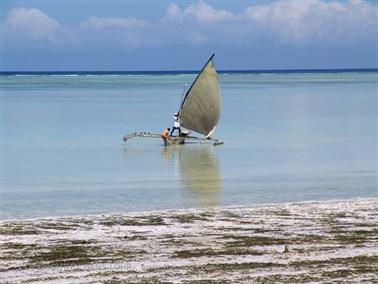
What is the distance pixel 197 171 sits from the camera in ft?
97.9

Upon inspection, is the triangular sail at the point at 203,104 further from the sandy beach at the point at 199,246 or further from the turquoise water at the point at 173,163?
the sandy beach at the point at 199,246

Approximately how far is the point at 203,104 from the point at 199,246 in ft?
91.3

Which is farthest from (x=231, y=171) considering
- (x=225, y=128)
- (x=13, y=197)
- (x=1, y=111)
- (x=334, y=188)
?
(x=1, y=111)

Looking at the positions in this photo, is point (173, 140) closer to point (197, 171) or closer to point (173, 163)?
point (173, 163)

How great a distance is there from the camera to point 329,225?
17.1 metres

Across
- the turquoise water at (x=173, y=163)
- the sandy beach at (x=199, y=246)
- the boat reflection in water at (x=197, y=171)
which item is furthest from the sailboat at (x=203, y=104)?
the sandy beach at (x=199, y=246)

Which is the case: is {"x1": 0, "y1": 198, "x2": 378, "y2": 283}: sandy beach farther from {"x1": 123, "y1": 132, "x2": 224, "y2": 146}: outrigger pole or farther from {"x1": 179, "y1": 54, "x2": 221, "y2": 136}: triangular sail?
{"x1": 179, "y1": 54, "x2": 221, "y2": 136}: triangular sail

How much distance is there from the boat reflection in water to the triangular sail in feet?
8.99

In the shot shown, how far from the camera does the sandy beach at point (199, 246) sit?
1245 centimetres

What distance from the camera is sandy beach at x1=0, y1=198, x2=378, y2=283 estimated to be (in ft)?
40.9

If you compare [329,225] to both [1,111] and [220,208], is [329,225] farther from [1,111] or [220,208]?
[1,111]

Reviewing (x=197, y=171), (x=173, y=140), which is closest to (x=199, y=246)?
(x=197, y=171)

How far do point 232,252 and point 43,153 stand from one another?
22.3 meters

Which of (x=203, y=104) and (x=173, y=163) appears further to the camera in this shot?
(x=203, y=104)
